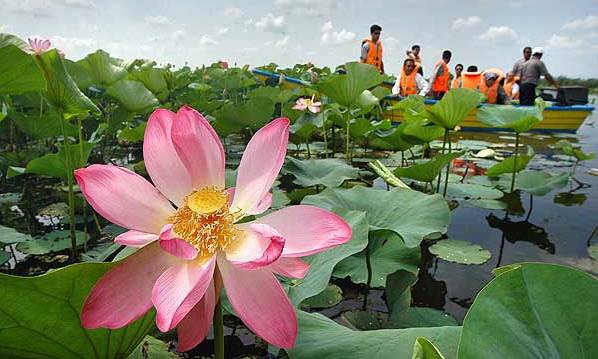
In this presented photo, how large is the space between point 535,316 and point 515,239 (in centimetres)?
193

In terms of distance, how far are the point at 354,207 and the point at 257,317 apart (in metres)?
0.95

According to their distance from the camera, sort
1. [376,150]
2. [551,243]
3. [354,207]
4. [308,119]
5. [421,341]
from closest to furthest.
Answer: [421,341]
[354,207]
[551,243]
[308,119]
[376,150]

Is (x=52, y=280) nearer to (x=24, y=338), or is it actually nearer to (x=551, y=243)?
(x=24, y=338)

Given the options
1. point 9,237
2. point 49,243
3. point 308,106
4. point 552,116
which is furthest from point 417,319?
point 552,116

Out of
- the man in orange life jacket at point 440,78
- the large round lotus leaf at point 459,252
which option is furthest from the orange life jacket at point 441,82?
the large round lotus leaf at point 459,252

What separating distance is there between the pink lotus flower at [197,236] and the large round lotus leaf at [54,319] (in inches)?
2.1

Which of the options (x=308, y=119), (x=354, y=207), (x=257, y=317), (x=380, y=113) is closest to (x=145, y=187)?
(x=257, y=317)

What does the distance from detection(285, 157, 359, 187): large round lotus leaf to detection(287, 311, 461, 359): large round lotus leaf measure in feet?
4.10

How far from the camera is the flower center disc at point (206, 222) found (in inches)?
17.7

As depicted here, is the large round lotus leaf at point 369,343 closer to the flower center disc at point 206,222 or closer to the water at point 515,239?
the flower center disc at point 206,222

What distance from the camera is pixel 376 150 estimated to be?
452 cm

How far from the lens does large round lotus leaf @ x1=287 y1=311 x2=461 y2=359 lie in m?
0.57

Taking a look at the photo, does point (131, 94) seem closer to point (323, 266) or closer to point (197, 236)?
point (323, 266)

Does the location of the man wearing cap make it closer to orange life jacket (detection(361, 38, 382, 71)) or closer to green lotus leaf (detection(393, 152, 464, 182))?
orange life jacket (detection(361, 38, 382, 71))
